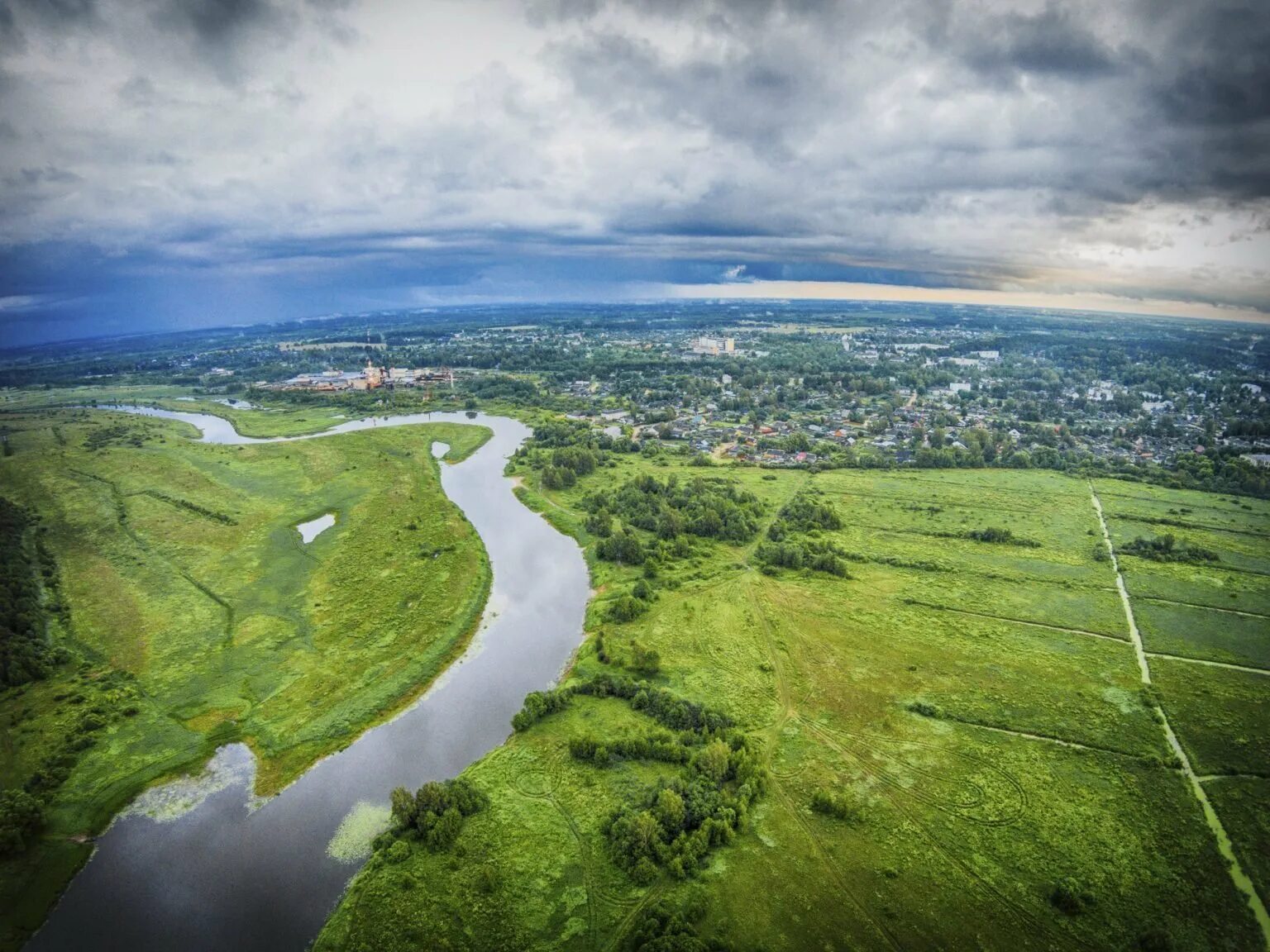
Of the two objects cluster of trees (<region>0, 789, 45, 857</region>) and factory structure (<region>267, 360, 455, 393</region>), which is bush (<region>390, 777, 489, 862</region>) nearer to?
cluster of trees (<region>0, 789, 45, 857</region>)

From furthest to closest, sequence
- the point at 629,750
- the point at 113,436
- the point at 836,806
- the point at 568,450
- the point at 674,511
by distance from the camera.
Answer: the point at 113,436 < the point at 568,450 < the point at 674,511 < the point at 629,750 < the point at 836,806

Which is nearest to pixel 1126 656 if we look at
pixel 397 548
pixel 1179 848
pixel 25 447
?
pixel 1179 848

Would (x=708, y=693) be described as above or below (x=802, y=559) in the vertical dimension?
below

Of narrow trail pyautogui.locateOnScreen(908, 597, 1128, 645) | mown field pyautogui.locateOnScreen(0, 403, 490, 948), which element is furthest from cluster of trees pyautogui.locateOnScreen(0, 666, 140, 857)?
narrow trail pyautogui.locateOnScreen(908, 597, 1128, 645)

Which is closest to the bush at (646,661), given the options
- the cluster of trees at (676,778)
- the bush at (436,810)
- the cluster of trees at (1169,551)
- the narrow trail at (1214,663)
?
the cluster of trees at (676,778)

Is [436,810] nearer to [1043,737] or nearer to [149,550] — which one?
[1043,737]

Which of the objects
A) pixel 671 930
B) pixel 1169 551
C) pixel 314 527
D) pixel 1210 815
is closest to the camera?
pixel 671 930

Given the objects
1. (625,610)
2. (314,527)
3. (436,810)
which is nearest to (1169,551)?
(625,610)

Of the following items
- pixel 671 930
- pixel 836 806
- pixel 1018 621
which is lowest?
pixel 671 930
